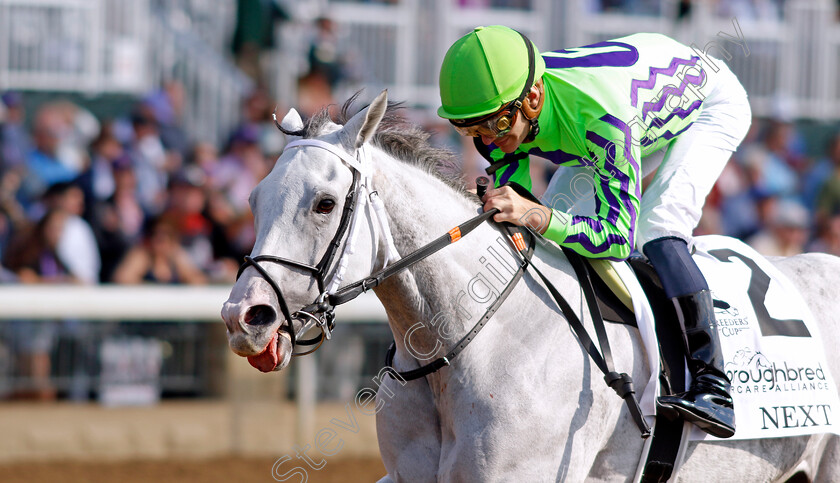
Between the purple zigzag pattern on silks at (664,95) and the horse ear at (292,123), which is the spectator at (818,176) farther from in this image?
the horse ear at (292,123)

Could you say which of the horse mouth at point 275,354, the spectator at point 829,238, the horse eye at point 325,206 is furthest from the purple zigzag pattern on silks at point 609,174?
the spectator at point 829,238

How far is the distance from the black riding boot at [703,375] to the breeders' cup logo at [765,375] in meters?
0.15

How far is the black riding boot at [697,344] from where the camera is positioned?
3.16 metres

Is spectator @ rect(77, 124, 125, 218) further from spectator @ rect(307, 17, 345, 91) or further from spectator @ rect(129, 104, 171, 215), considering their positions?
spectator @ rect(307, 17, 345, 91)

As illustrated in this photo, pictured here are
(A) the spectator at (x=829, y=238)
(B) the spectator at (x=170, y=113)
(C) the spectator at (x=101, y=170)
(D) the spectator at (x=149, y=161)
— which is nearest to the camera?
(C) the spectator at (x=101, y=170)

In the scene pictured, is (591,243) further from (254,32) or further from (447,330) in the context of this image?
(254,32)

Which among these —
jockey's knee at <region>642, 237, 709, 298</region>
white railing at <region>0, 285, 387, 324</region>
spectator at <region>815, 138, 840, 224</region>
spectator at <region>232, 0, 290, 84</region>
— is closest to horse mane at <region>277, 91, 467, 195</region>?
jockey's knee at <region>642, 237, 709, 298</region>

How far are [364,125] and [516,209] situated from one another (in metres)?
0.59

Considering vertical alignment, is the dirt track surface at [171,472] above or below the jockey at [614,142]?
below

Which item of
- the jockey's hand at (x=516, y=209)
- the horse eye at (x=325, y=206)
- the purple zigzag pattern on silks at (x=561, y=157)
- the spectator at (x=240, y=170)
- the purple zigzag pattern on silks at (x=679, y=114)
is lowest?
the spectator at (x=240, y=170)

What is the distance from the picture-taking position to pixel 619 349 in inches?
126

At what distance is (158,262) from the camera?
23.2 feet

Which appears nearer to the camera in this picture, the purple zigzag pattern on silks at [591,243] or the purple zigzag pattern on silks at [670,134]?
the purple zigzag pattern on silks at [591,243]

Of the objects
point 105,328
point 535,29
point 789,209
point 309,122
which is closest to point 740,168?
point 789,209
